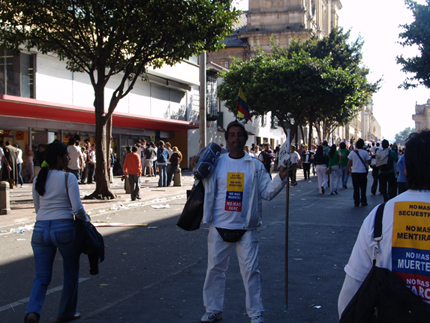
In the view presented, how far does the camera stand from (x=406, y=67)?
19.9 m

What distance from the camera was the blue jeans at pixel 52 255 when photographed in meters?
4.04

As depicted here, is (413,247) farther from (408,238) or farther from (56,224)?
(56,224)

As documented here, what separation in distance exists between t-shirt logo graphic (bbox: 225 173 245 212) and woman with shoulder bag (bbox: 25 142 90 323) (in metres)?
1.32

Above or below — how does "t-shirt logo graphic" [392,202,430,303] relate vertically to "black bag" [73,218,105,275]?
above

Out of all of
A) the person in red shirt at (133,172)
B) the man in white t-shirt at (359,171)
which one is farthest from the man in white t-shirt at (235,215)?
the person in red shirt at (133,172)

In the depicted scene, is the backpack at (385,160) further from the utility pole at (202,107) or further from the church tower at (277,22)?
the church tower at (277,22)

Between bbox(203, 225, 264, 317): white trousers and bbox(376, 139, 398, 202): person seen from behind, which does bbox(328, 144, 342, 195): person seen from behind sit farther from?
bbox(203, 225, 264, 317): white trousers

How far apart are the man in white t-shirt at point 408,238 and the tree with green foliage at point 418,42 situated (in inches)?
737

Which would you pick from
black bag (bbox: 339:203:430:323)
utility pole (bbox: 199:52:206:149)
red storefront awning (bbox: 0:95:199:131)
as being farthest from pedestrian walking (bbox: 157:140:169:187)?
black bag (bbox: 339:203:430:323)

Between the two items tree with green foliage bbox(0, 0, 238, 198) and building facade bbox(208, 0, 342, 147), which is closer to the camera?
tree with green foliage bbox(0, 0, 238, 198)

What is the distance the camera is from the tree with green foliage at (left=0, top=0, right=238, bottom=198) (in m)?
12.5

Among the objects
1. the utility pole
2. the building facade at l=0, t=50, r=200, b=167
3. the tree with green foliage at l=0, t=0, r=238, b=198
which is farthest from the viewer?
the building facade at l=0, t=50, r=200, b=167

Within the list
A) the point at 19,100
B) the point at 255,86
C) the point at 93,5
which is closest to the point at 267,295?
the point at 93,5

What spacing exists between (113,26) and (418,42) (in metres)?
13.0
